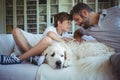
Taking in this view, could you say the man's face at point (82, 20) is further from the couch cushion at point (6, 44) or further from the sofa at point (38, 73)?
the couch cushion at point (6, 44)

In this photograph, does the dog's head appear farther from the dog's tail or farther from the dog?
the dog's tail

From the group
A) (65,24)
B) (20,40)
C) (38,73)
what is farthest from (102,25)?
(20,40)

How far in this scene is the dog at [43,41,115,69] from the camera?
1.74m

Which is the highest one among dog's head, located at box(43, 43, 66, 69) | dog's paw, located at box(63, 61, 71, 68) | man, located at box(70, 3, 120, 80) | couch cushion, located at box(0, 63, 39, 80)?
man, located at box(70, 3, 120, 80)

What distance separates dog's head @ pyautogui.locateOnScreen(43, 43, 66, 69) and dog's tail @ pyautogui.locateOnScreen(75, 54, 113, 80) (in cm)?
15

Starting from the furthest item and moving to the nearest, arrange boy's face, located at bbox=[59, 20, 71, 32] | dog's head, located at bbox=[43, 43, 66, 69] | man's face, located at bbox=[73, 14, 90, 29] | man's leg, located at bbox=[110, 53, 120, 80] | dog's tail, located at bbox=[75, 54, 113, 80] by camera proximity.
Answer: boy's face, located at bbox=[59, 20, 71, 32] → man's face, located at bbox=[73, 14, 90, 29] → dog's head, located at bbox=[43, 43, 66, 69] → dog's tail, located at bbox=[75, 54, 113, 80] → man's leg, located at bbox=[110, 53, 120, 80]

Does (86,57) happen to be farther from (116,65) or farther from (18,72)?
(18,72)

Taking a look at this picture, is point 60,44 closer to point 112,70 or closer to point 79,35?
point 79,35

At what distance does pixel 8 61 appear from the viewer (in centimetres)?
181

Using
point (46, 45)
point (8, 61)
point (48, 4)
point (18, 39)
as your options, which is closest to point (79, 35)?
point (46, 45)

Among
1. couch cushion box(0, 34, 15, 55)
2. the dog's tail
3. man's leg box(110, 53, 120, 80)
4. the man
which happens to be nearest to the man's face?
the man

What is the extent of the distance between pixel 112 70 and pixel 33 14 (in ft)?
13.1

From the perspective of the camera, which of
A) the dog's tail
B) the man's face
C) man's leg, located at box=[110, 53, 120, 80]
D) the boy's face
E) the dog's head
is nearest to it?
man's leg, located at box=[110, 53, 120, 80]

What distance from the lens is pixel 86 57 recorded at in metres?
1.78
